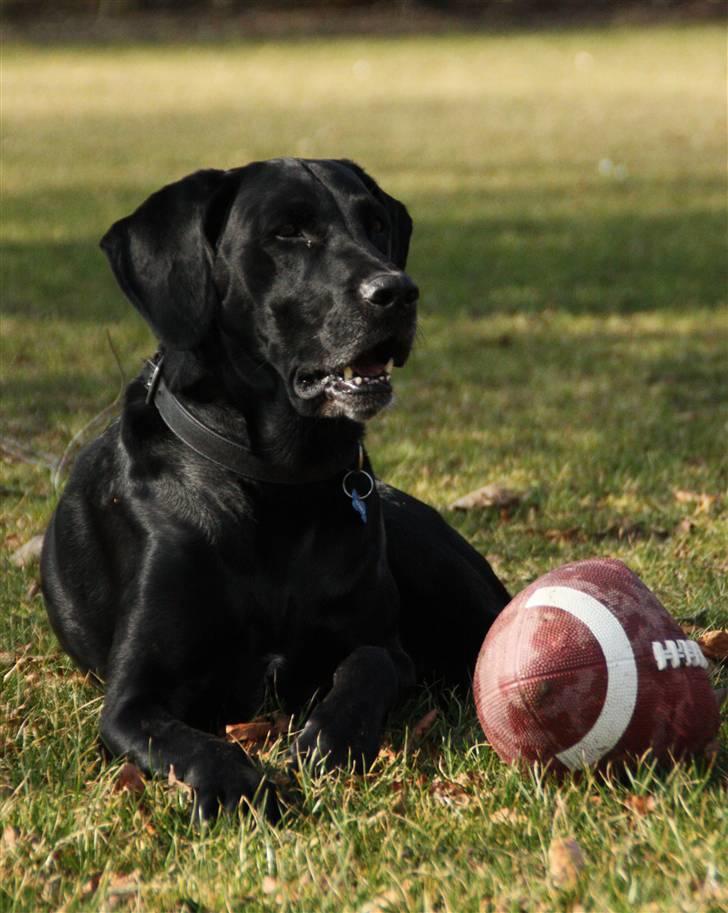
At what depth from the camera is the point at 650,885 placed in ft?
9.36

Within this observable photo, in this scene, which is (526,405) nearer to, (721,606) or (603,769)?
(721,606)

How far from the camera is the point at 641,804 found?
330 centimetres

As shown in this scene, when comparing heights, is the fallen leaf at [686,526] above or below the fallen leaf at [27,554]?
below

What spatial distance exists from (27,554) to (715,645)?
2.51 metres

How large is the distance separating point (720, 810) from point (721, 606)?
70.3 inches

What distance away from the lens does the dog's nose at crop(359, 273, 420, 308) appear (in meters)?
3.91

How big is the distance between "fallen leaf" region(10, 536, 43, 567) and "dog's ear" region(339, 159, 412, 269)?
70.4 inches

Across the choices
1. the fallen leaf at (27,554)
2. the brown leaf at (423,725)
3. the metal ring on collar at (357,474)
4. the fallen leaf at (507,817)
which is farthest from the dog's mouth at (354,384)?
the fallen leaf at (27,554)

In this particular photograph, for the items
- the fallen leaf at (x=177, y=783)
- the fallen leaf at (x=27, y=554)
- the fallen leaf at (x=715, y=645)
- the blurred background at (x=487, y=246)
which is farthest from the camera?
the blurred background at (x=487, y=246)

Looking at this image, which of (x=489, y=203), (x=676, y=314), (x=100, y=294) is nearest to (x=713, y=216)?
(x=489, y=203)

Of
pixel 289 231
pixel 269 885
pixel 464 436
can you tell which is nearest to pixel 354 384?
pixel 289 231

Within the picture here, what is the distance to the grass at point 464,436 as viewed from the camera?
3.07 metres

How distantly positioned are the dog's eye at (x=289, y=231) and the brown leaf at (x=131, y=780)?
1.49 metres

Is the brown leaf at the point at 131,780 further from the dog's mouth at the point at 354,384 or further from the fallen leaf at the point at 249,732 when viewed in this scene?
the dog's mouth at the point at 354,384
